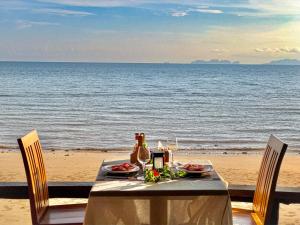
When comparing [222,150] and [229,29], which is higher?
[229,29]

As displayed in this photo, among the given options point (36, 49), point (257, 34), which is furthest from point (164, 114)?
point (257, 34)

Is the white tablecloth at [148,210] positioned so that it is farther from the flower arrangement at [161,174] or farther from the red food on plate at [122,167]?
the red food on plate at [122,167]

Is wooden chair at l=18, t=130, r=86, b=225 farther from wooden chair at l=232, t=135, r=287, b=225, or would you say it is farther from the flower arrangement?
wooden chair at l=232, t=135, r=287, b=225

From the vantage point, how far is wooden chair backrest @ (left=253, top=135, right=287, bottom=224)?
122 inches

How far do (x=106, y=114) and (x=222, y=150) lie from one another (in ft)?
31.0

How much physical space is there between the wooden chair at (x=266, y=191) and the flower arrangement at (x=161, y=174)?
0.50 meters

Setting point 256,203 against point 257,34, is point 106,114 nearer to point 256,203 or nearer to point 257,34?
point 256,203

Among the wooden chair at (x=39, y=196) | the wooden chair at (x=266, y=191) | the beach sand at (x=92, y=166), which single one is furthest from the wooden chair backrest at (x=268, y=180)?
the beach sand at (x=92, y=166)

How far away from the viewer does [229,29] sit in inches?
1842

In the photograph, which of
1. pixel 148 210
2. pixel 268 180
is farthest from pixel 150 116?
pixel 148 210

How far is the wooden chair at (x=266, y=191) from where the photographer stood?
310 cm

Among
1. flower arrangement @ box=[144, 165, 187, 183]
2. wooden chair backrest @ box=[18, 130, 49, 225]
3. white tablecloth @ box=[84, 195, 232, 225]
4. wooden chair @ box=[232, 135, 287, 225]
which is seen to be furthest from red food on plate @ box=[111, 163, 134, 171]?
wooden chair @ box=[232, 135, 287, 225]

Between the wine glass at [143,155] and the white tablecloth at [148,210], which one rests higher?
the wine glass at [143,155]

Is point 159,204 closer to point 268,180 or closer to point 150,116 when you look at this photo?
point 268,180
